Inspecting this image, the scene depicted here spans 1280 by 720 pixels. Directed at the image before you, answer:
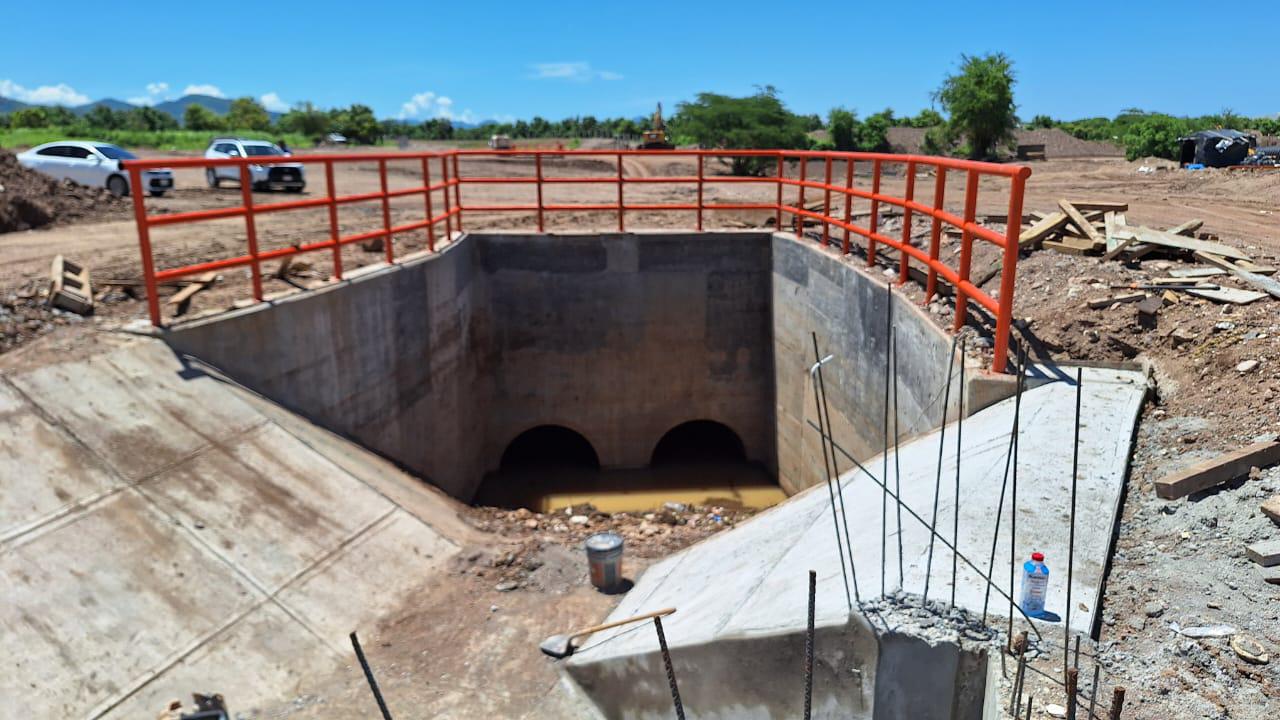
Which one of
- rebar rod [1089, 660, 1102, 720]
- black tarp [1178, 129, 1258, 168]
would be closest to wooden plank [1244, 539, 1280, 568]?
rebar rod [1089, 660, 1102, 720]

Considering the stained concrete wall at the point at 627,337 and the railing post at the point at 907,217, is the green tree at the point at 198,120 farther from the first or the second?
the railing post at the point at 907,217

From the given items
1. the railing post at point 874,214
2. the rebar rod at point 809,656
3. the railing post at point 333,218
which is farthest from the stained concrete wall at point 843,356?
the railing post at point 333,218

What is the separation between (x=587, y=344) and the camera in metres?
13.3

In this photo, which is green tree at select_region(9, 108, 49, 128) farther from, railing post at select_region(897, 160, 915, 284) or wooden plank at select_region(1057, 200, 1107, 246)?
wooden plank at select_region(1057, 200, 1107, 246)

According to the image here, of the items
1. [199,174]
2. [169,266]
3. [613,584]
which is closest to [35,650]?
[613,584]

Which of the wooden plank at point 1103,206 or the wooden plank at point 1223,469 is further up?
the wooden plank at point 1103,206

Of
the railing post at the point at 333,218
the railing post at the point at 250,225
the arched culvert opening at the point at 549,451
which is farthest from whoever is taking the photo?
the arched culvert opening at the point at 549,451

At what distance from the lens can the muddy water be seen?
1266 cm

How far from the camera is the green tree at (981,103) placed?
3359 cm

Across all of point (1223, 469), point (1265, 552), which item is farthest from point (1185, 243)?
point (1265, 552)

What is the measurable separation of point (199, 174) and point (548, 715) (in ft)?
95.2

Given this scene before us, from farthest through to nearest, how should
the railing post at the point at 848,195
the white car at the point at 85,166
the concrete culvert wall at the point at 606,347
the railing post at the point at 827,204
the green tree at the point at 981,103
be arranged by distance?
1. the green tree at the point at 981,103
2. the white car at the point at 85,166
3. the concrete culvert wall at the point at 606,347
4. the railing post at the point at 827,204
5. the railing post at the point at 848,195

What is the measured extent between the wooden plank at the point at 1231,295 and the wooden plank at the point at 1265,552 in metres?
3.08

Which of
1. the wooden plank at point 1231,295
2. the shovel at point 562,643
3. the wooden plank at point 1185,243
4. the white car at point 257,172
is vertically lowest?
the shovel at point 562,643
